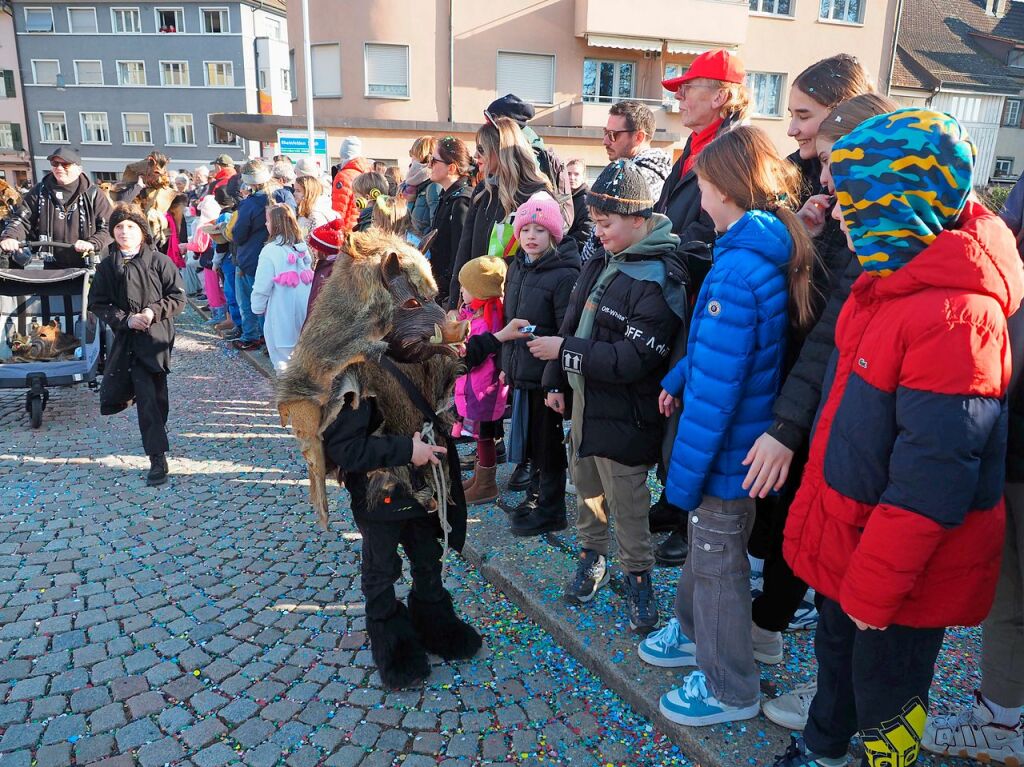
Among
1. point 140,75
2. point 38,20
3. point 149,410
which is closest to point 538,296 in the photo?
point 149,410

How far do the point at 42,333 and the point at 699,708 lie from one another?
6.91 m

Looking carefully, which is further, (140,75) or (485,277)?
(140,75)

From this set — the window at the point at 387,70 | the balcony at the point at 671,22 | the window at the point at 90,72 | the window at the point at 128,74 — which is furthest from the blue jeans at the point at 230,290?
the window at the point at 90,72

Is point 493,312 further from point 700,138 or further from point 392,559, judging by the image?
point 392,559

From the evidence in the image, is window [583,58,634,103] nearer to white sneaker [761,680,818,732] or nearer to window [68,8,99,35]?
white sneaker [761,680,818,732]

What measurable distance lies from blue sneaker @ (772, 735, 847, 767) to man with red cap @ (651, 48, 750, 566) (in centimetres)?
143

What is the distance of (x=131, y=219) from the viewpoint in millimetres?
5242

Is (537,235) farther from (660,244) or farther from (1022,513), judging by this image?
(1022,513)

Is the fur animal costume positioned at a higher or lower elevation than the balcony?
lower

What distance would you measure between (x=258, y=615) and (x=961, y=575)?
3.11m

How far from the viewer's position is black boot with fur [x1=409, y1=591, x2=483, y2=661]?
317 cm

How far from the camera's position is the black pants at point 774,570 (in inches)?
107

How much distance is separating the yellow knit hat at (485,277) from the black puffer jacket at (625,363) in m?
1.13

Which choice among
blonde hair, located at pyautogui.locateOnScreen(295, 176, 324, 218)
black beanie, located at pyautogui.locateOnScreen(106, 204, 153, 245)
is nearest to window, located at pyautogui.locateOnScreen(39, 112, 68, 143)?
blonde hair, located at pyautogui.locateOnScreen(295, 176, 324, 218)
